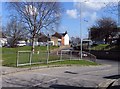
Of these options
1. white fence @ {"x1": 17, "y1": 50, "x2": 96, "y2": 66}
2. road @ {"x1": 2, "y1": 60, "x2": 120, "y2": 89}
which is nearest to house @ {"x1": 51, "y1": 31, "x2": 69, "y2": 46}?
white fence @ {"x1": 17, "y1": 50, "x2": 96, "y2": 66}

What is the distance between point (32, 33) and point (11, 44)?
33.9 metres

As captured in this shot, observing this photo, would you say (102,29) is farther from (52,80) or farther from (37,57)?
(52,80)

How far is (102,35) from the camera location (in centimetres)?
8906

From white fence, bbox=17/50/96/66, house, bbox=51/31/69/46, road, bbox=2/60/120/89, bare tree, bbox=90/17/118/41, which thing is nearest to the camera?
road, bbox=2/60/120/89

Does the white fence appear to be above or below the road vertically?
above

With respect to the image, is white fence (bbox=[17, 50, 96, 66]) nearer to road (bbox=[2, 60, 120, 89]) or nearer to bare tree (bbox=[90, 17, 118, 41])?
road (bbox=[2, 60, 120, 89])

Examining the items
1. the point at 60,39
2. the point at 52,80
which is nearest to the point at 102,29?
the point at 60,39

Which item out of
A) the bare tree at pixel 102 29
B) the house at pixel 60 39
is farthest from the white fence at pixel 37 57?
the house at pixel 60 39

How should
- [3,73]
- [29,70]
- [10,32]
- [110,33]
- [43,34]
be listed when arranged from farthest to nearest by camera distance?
[10,32]
[110,33]
[43,34]
[29,70]
[3,73]

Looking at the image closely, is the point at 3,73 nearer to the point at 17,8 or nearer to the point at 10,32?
the point at 17,8

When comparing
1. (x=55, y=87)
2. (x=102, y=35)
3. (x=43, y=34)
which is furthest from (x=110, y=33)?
(x=55, y=87)

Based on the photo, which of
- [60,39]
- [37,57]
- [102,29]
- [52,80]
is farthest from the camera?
[60,39]

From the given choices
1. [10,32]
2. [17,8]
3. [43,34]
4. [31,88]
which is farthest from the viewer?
[10,32]

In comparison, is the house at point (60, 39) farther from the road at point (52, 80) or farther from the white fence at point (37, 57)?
the road at point (52, 80)
